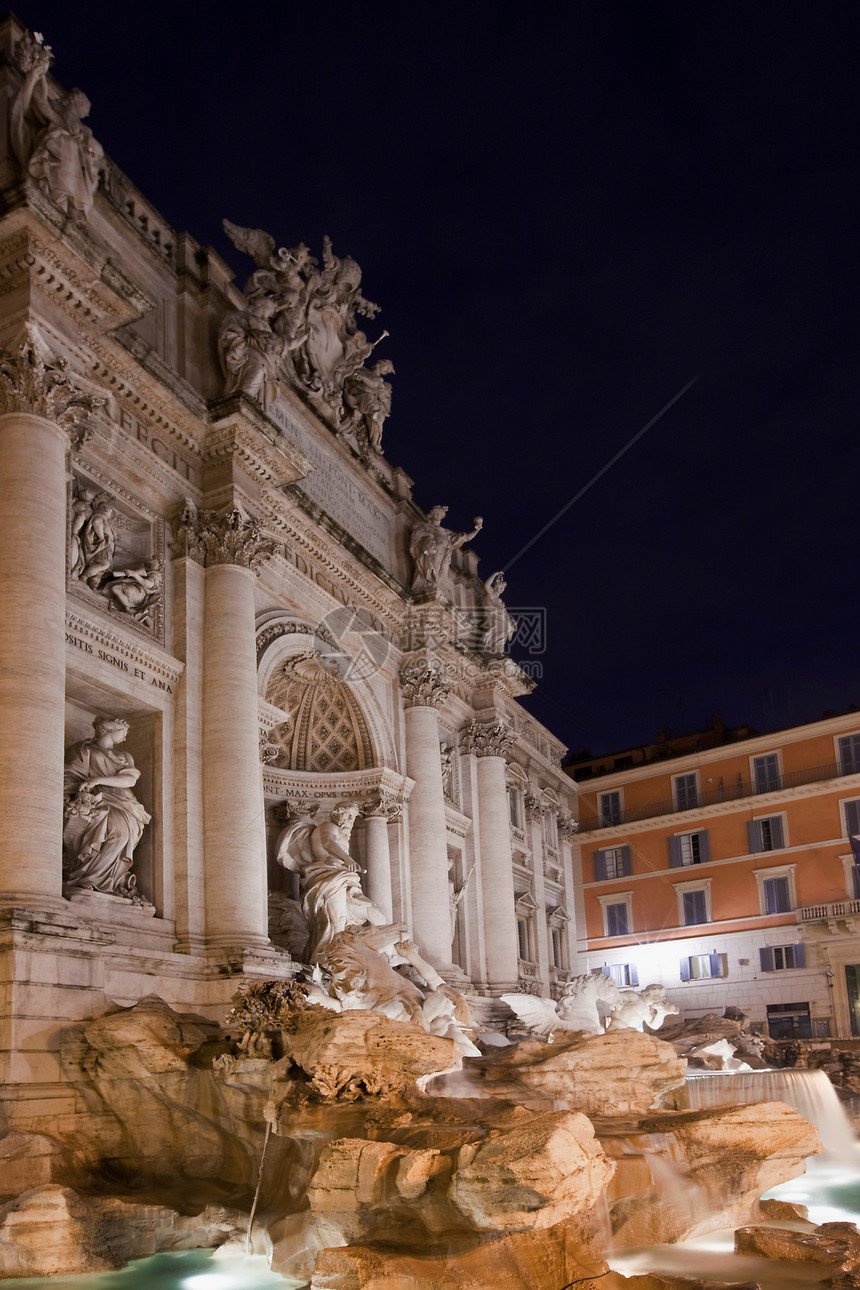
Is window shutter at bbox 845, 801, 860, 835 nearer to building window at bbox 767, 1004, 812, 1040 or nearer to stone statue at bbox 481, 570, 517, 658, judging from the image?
building window at bbox 767, 1004, 812, 1040

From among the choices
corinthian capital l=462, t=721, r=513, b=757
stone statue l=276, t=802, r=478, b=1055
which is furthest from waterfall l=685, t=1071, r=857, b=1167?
corinthian capital l=462, t=721, r=513, b=757

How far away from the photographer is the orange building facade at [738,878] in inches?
1275

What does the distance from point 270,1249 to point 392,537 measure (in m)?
16.7

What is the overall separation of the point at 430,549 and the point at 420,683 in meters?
2.96

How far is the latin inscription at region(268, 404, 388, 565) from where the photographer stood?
2052 cm

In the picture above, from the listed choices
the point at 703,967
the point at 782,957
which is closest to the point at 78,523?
the point at 782,957

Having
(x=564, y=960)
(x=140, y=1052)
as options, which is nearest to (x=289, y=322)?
(x=140, y=1052)

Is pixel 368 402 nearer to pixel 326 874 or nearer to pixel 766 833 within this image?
pixel 326 874

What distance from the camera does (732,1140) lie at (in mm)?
10359

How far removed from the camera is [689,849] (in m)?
36.6

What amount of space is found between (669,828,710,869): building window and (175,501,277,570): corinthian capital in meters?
23.7

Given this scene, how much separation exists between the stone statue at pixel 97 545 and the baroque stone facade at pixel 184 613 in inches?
1.2

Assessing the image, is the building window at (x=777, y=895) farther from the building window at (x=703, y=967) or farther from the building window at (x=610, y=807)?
the building window at (x=610, y=807)

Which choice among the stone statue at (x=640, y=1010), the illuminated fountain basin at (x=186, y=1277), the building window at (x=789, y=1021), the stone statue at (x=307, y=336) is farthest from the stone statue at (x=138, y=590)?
the building window at (x=789, y=1021)
